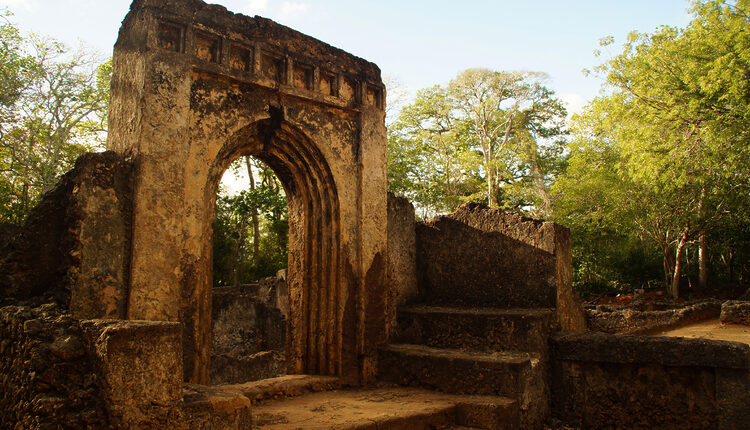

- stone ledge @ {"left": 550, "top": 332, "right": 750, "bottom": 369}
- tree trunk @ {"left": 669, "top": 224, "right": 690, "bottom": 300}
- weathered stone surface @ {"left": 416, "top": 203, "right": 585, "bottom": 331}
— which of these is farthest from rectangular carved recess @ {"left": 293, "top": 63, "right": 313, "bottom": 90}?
tree trunk @ {"left": 669, "top": 224, "right": 690, "bottom": 300}

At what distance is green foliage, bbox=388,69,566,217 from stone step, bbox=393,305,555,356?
1709 centimetres

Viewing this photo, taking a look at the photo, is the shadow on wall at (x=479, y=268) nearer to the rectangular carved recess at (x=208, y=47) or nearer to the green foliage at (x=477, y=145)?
the rectangular carved recess at (x=208, y=47)

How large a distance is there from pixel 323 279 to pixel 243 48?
2548 mm

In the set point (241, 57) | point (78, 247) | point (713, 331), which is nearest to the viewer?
point (78, 247)

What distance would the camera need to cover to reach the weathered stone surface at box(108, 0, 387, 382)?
440cm

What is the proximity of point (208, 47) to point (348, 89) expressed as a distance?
1.70 meters

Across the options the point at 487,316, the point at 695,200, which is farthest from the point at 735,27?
the point at 487,316

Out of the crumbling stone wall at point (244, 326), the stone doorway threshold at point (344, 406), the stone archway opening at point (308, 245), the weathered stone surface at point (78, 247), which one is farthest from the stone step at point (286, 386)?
the crumbling stone wall at point (244, 326)

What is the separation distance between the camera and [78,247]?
3906 millimetres

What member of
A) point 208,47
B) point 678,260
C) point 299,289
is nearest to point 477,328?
point 299,289

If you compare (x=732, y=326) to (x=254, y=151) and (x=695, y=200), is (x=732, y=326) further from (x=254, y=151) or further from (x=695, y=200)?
(x=254, y=151)

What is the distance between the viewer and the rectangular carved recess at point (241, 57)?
5145 mm

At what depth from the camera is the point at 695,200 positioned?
55.9 feet

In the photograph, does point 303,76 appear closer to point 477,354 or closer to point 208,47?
point 208,47
